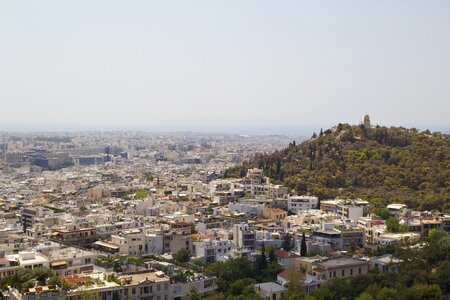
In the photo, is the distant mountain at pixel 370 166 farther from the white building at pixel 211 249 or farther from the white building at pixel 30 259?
the white building at pixel 30 259

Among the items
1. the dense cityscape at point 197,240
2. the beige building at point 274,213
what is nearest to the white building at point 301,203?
the dense cityscape at point 197,240

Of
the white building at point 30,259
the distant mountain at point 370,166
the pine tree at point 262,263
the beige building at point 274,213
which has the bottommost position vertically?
the beige building at point 274,213

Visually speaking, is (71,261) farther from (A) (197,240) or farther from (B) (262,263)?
(B) (262,263)

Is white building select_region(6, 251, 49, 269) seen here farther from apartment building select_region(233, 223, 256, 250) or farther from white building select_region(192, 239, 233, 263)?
apartment building select_region(233, 223, 256, 250)

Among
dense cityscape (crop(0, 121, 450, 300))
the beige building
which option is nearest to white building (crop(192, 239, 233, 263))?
dense cityscape (crop(0, 121, 450, 300))

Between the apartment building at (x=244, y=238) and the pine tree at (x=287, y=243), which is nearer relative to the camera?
the pine tree at (x=287, y=243)

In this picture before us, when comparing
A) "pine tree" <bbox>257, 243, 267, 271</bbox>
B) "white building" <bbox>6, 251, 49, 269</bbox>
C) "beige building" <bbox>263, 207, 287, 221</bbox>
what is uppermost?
"white building" <bbox>6, 251, 49, 269</bbox>

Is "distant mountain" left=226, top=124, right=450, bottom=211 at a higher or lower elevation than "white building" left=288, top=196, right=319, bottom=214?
higher

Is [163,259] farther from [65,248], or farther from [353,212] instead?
[353,212]
